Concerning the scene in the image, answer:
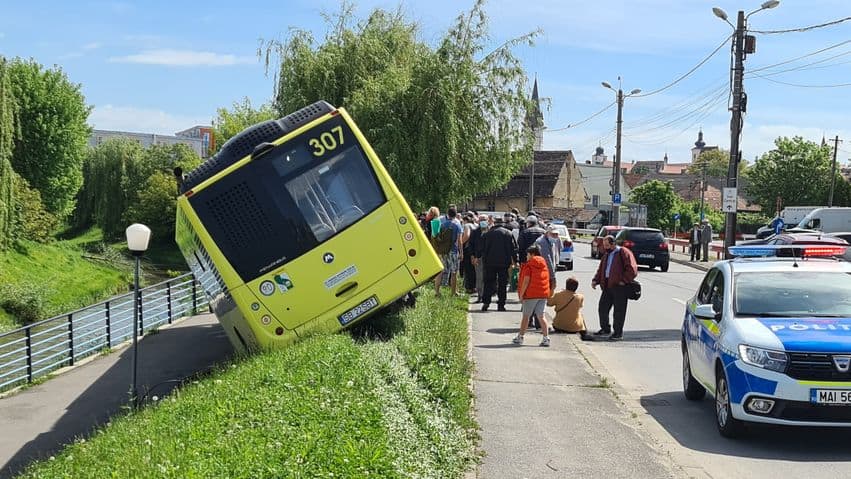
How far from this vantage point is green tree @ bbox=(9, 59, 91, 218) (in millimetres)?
54594

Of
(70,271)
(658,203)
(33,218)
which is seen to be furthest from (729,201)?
(658,203)

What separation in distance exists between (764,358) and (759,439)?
3.17 feet

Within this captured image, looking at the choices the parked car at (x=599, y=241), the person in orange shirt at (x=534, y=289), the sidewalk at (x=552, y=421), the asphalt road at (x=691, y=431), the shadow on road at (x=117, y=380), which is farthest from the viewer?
the parked car at (x=599, y=241)

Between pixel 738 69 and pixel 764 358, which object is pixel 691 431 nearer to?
pixel 764 358

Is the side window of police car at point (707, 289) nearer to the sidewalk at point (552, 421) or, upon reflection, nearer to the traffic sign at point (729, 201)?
the sidewalk at point (552, 421)

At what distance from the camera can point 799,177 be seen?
8356 cm

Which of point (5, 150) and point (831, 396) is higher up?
point (5, 150)

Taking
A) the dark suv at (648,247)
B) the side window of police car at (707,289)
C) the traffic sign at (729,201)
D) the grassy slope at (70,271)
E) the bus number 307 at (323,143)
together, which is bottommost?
the grassy slope at (70,271)

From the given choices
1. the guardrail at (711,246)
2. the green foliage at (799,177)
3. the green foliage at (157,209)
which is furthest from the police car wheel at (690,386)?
the green foliage at (799,177)

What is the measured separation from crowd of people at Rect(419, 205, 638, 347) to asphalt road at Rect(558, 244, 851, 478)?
2.26ft

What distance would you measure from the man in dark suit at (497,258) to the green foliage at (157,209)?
1955 inches

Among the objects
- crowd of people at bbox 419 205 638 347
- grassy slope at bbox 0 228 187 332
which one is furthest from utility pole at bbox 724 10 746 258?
grassy slope at bbox 0 228 187 332

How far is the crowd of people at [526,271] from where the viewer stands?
1370 cm

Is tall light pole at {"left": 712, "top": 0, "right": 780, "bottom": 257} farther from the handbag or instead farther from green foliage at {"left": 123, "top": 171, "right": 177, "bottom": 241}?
green foliage at {"left": 123, "top": 171, "right": 177, "bottom": 241}
